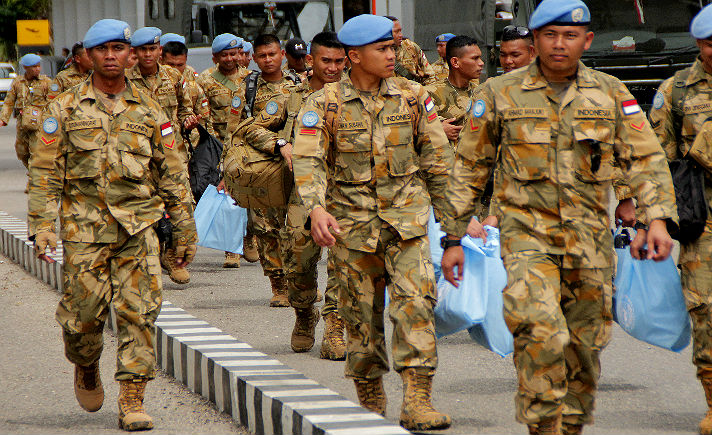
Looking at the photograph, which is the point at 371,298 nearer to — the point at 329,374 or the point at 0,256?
the point at 329,374

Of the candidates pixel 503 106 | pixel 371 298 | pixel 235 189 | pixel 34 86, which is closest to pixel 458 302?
pixel 371 298

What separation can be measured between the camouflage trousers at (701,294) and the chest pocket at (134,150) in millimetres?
2658

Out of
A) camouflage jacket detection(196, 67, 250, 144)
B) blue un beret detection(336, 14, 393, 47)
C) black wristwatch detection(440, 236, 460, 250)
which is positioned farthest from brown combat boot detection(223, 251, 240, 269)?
black wristwatch detection(440, 236, 460, 250)

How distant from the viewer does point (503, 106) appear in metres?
4.88

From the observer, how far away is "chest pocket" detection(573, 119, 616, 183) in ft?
15.7

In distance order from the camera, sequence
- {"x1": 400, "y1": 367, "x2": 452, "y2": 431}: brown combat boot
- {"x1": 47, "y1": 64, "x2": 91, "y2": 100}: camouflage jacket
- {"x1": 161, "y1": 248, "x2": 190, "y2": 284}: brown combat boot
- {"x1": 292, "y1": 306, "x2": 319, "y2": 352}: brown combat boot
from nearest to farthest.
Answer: {"x1": 400, "y1": 367, "x2": 452, "y2": 431}: brown combat boot, {"x1": 292, "y1": 306, "x2": 319, "y2": 352}: brown combat boot, {"x1": 161, "y1": 248, "x2": 190, "y2": 284}: brown combat boot, {"x1": 47, "y1": 64, "x2": 91, "y2": 100}: camouflage jacket

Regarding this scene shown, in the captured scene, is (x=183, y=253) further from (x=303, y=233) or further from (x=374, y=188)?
(x=374, y=188)

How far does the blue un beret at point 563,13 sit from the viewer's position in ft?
15.6

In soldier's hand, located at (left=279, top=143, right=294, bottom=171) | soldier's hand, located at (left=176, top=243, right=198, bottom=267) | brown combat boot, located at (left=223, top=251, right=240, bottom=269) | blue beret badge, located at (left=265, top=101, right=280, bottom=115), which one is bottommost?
brown combat boot, located at (left=223, top=251, right=240, bottom=269)

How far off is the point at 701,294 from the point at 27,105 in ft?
46.5

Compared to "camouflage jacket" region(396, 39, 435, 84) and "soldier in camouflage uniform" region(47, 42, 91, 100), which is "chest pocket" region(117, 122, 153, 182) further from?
"soldier in camouflage uniform" region(47, 42, 91, 100)

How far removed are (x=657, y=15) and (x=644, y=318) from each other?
11341 mm

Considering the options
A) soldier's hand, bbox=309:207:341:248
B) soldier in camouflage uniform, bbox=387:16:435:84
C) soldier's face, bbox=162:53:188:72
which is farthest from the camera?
soldier in camouflage uniform, bbox=387:16:435:84

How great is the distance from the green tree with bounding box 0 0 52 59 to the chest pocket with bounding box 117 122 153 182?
51.2 meters
